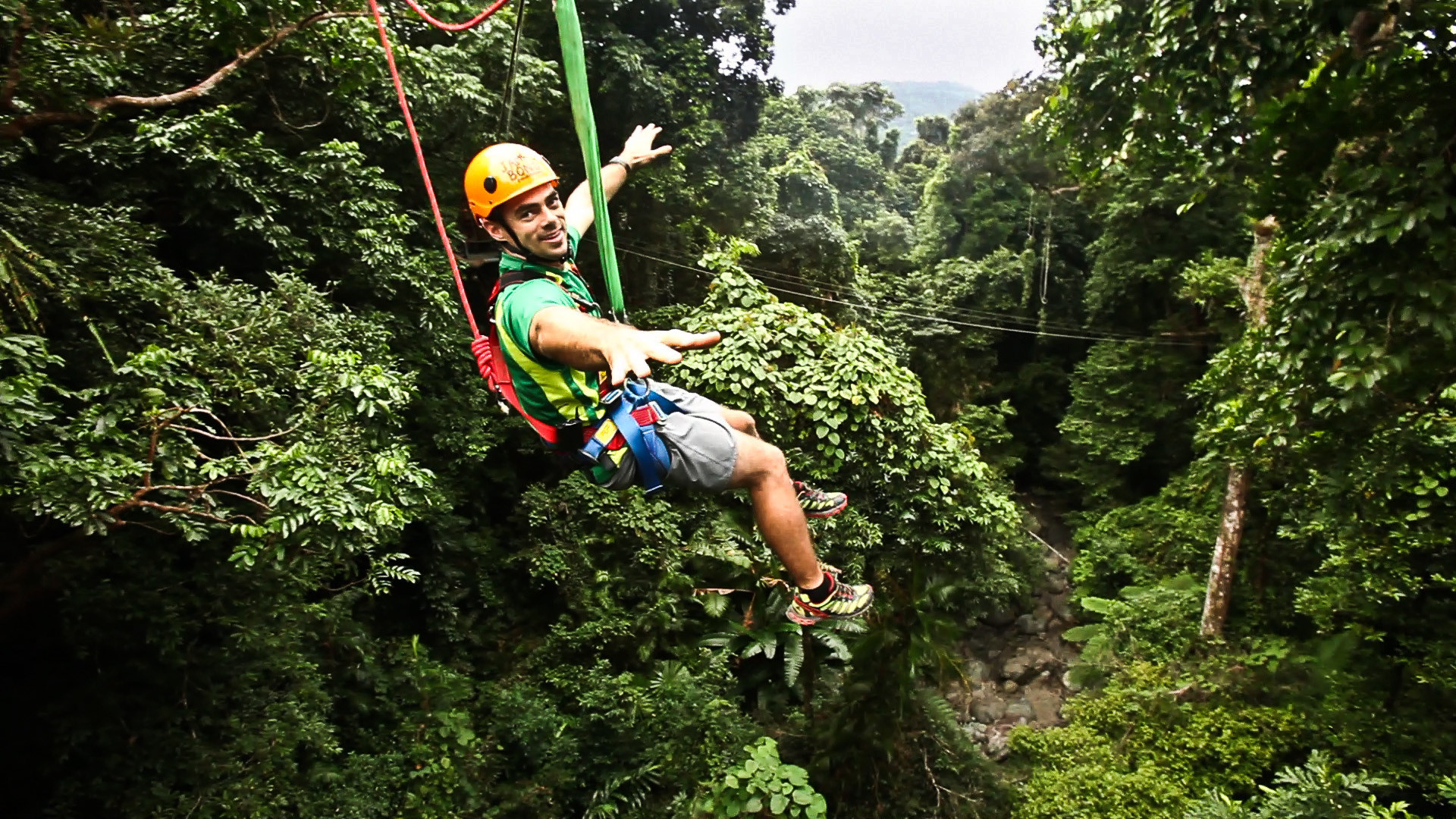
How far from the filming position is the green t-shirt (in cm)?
205

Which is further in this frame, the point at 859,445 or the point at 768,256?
the point at 768,256

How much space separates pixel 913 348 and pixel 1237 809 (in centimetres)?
894

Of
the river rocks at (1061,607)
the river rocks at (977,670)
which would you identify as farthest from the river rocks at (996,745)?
the river rocks at (1061,607)

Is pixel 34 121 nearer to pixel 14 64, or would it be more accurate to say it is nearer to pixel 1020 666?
pixel 14 64

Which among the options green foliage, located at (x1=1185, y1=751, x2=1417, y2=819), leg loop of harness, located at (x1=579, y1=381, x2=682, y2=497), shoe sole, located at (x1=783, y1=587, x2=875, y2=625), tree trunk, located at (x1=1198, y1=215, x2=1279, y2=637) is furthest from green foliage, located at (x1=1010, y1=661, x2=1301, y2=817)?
leg loop of harness, located at (x1=579, y1=381, x2=682, y2=497)

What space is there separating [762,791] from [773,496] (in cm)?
291

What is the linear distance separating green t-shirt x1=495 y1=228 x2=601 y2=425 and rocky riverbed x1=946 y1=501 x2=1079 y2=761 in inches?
312

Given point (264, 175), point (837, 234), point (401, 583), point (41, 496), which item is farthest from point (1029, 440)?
point (41, 496)

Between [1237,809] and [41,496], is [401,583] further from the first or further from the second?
[1237,809]

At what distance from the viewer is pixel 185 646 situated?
398 centimetres

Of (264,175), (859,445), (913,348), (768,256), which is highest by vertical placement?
(768,256)

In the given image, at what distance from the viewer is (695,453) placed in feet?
7.43

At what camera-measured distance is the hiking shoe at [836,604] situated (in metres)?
2.66

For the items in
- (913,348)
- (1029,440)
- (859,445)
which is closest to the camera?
(859,445)
